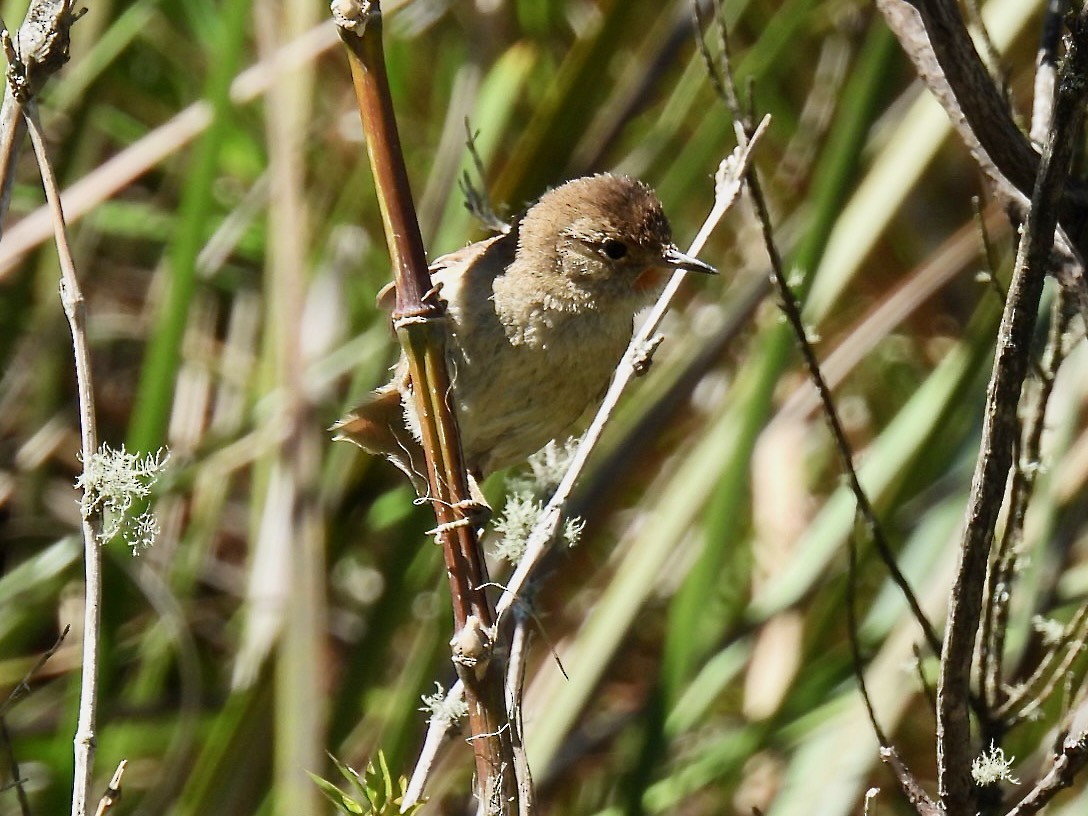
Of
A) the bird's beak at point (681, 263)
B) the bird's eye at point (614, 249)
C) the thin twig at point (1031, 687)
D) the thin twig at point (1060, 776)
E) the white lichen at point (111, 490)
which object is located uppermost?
the bird's eye at point (614, 249)

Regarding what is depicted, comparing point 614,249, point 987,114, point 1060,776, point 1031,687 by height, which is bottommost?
point 1060,776

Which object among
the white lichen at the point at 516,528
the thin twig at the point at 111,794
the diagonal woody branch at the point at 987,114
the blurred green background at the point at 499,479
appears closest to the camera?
the thin twig at the point at 111,794

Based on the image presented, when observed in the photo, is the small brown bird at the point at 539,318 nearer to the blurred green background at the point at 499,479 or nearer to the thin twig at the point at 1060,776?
the blurred green background at the point at 499,479

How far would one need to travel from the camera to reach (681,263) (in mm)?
2271

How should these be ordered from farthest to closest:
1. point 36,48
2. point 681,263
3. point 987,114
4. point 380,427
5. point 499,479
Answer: point 499,479 < point 380,427 < point 681,263 < point 987,114 < point 36,48

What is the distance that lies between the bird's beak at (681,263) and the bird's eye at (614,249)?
73 millimetres

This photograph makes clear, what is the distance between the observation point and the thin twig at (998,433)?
1260mm

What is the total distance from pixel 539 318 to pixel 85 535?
1098mm

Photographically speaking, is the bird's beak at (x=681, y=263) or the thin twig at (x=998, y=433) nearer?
the thin twig at (x=998, y=433)

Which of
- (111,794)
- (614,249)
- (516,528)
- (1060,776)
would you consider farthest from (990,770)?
(614,249)

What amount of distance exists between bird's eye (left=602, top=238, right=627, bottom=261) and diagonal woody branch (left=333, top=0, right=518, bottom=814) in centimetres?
87

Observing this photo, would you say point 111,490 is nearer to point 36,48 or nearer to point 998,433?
point 36,48

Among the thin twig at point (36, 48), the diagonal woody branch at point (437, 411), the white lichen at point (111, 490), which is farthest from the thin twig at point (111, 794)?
the thin twig at point (36, 48)

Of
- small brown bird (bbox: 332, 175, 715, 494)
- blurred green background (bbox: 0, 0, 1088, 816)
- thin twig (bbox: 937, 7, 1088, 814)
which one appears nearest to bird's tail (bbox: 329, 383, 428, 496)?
small brown bird (bbox: 332, 175, 715, 494)
